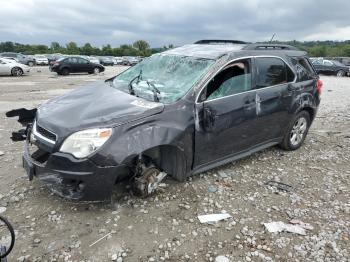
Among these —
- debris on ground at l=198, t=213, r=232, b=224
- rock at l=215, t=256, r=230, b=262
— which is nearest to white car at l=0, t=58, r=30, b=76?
debris on ground at l=198, t=213, r=232, b=224

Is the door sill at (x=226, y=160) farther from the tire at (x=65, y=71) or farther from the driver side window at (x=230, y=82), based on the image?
the tire at (x=65, y=71)

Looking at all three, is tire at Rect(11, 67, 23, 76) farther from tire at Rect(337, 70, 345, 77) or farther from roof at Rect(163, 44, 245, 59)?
tire at Rect(337, 70, 345, 77)

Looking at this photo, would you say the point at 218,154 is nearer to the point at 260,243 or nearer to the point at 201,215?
the point at 201,215

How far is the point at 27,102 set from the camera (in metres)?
11.2

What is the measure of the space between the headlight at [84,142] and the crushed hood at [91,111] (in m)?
0.07

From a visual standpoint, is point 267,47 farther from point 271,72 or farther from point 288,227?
point 288,227

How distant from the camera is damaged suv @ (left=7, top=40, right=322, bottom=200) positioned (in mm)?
3410

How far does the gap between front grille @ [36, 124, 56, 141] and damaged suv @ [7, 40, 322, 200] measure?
2cm

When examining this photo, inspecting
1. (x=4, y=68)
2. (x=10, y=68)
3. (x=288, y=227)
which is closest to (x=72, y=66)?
(x=10, y=68)

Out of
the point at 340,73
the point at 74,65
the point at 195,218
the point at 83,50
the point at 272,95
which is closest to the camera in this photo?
the point at 195,218

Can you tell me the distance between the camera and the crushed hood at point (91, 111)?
3482mm

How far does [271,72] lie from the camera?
203 inches

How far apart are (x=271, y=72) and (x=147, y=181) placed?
2.66 meters

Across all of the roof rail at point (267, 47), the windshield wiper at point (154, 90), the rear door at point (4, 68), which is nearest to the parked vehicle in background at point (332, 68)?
the rear door at point (4, 68)
